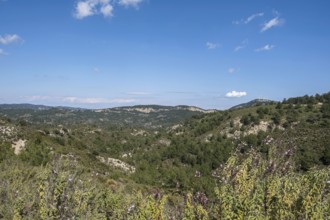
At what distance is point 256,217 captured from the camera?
4402mm

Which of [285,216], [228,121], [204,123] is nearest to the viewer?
[285,216]

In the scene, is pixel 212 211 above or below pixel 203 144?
above

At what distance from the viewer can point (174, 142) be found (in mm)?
97812

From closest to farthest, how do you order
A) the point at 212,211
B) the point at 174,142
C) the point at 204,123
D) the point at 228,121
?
the point at 212,211
the point at 174,142
the point at 228,121
the point at 204,123

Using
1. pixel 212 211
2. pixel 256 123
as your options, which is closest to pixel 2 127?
pixel 212 211

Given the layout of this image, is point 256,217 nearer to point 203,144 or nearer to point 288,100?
point 203,144

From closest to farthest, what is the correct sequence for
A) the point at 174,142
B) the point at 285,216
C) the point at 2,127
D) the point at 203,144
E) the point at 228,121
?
the point at 285,216 < the point at 2,127 < the point at 203,144 < the point at 174,142 < the point at 228,121

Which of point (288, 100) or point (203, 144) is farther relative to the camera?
point (288, 100)

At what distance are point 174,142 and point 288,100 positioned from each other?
49903mm

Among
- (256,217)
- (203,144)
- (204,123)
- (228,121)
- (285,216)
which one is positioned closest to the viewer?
(256,217)

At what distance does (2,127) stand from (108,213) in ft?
131

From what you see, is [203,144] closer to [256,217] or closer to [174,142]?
[174,142]

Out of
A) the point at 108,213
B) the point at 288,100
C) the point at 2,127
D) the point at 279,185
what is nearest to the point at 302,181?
the point at 279,185

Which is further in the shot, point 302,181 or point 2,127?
point 2,127
